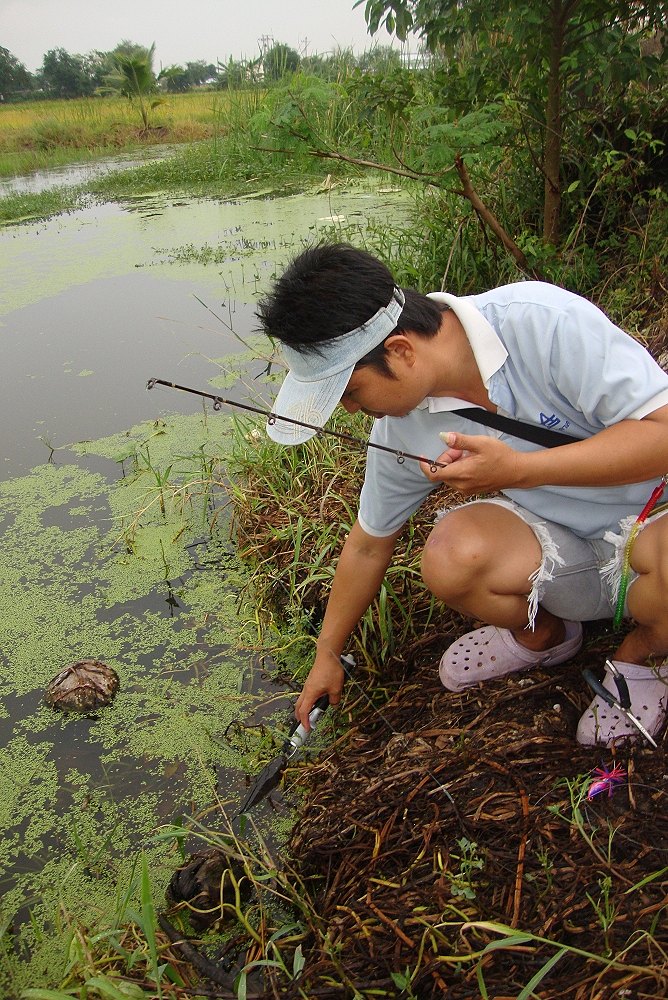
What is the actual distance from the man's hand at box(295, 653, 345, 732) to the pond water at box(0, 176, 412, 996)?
0.75 ft

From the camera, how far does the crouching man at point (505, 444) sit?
117 cm

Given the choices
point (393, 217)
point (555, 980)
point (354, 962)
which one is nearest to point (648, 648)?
point (555, 980)

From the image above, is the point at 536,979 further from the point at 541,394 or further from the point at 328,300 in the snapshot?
the point at 328,300

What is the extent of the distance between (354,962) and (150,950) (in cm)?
32

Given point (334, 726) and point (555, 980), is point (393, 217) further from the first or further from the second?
point (555, 980)

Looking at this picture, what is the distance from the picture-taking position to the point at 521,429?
4.23ft

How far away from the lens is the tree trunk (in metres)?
2.42

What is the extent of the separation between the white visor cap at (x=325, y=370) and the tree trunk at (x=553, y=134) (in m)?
1.78

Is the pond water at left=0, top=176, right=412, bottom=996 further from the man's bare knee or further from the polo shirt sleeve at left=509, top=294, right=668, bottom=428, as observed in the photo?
the polo shirt sleeve at left=509, top=294, right=668, bottom=428

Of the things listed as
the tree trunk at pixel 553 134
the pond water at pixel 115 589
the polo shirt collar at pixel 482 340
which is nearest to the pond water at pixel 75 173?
the pond water at pixel 115 589

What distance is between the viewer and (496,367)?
1244mm

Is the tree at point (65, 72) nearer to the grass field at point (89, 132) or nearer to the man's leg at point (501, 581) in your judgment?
the grass field at point (89, 132)

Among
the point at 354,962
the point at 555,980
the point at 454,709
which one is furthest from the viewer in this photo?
the point at 454,709

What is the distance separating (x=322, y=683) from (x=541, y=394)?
72 cm
